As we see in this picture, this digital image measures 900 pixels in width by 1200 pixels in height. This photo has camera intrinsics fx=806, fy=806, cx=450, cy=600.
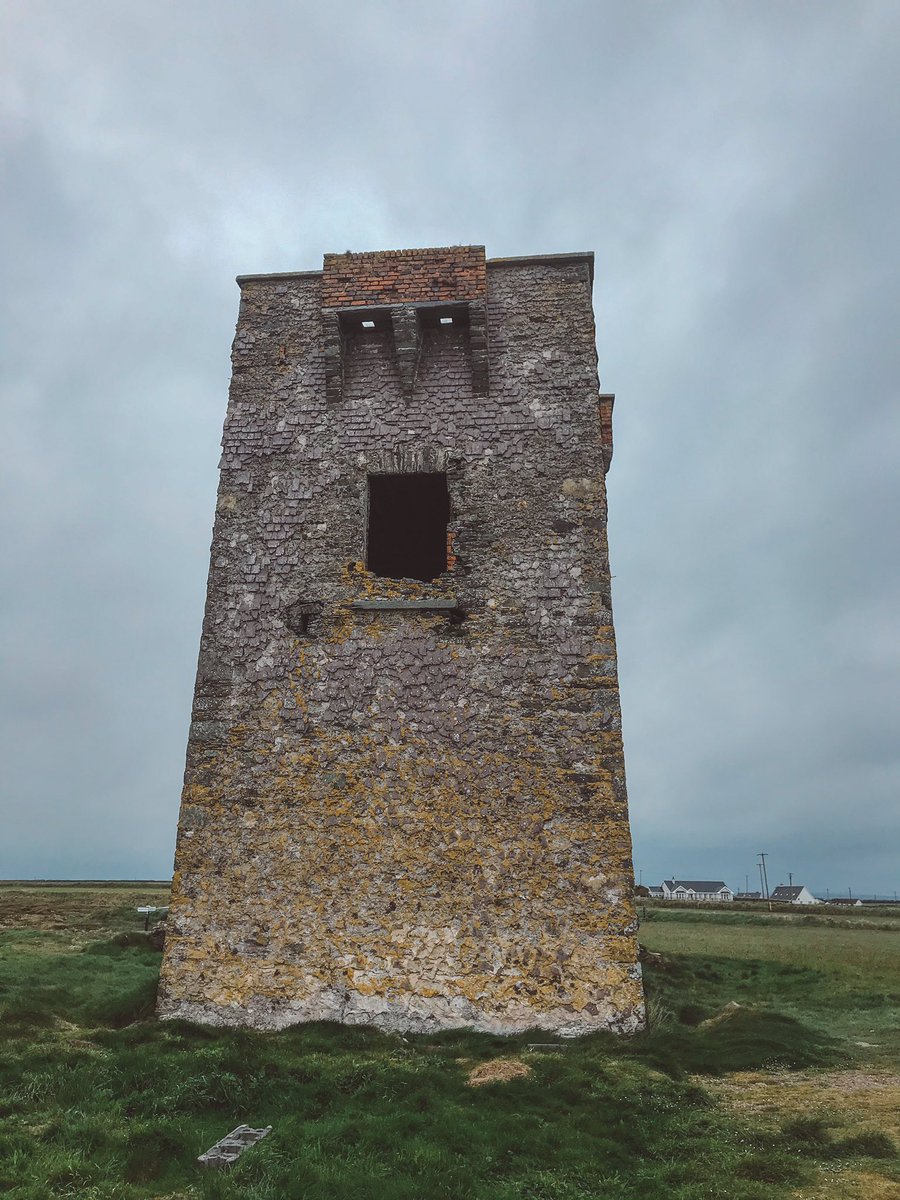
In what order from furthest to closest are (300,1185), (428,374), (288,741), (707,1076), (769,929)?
(769,929), (428,374), (288,741), (707,1076), (300,1185)

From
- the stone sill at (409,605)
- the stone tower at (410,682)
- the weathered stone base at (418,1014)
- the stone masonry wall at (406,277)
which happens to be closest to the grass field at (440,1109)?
the weathered stone base at (418,1014)

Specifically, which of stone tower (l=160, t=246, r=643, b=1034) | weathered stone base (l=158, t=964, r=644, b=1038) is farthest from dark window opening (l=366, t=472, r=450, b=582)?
weathered stone base (l=158, t=964, r=644, b=1038)

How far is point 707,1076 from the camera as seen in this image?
7.24 metres

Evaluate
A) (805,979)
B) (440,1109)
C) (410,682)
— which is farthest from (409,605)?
(805,979)

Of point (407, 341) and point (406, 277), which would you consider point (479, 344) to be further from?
point (406, 277)

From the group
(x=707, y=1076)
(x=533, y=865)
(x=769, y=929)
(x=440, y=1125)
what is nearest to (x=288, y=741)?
(x=533, y=865)

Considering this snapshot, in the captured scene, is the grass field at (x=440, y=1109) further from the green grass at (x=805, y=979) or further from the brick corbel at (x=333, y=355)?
the brick corbel at (x=333, y=355)

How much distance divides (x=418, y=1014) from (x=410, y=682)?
3.33 m

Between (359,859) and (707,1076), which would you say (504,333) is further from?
(707,1076)

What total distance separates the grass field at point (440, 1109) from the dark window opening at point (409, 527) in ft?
20.1

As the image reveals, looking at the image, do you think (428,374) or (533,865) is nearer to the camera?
(533,865)

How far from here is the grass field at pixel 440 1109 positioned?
4621mm

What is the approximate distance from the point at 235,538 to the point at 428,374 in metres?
3.18

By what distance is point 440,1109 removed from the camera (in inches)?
227
